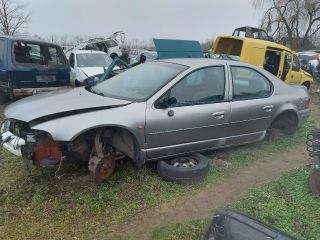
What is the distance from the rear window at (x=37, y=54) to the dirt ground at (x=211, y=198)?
5.95 metres

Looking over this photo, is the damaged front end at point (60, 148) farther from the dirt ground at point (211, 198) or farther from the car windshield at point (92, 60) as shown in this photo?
the car windshield at point (92, 60)

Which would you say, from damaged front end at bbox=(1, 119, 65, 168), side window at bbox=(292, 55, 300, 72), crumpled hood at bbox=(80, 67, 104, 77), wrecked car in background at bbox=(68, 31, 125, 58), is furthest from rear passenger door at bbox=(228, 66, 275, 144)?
wrecked car in background at bbox=(68, 31, 125, 58)

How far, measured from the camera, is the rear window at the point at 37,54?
29.0 feet

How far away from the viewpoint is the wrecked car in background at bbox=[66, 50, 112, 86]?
1166 cm

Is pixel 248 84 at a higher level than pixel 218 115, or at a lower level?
higher

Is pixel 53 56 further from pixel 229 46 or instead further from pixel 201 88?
pixel 201 88

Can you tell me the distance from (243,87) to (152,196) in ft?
7.36

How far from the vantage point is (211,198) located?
453cm

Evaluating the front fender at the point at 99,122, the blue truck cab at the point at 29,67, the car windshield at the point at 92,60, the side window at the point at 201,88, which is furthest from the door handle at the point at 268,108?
the car windshield at the point at 92,60

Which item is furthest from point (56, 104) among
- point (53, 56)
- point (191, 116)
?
point (53, 56)

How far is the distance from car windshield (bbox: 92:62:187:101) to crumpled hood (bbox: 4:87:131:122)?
0.82ft

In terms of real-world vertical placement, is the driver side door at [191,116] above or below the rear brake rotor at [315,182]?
above

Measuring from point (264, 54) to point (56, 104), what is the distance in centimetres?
754

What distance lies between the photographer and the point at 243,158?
18.8 ft
